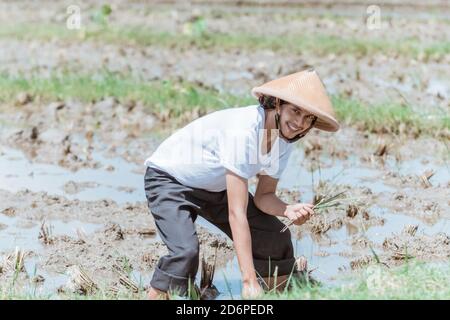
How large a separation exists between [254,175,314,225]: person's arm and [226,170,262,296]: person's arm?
267 millimetres

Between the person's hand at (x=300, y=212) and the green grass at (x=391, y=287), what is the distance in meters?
0.32

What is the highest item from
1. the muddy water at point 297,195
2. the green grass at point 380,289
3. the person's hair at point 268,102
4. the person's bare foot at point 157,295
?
the person's hair at point 268,102

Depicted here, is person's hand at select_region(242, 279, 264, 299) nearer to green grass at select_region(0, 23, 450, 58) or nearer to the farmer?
the farmer

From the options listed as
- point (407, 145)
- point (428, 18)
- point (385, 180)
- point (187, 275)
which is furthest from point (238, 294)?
point (428, 18)

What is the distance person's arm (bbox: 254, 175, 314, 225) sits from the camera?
4.46 m

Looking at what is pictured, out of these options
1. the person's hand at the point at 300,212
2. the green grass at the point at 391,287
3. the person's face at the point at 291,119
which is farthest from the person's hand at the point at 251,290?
the person's face at the point at 291,119

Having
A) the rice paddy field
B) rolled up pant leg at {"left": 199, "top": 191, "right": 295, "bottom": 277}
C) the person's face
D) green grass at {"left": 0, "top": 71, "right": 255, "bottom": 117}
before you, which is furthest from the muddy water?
green grass at {"left": 0, "top": 71, "right": 255, "bottom": 117}

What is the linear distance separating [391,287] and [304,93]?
82 cm

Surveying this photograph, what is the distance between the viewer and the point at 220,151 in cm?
436

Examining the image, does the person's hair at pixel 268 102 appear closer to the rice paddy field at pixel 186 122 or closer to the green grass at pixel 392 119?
the rice paddy field at pixel 186 122

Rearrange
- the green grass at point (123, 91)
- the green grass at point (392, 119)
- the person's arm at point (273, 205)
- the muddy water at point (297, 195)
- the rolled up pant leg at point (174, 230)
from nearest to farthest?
the rolled up pant leg at point (174, 230) < the person's arm at point (273, 205) < the muddy water at point (297, 195) < the green grass at point (392, 119) < the green grass at point (123, 91)

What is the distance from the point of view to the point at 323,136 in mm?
7965

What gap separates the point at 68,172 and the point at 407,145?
2.28m

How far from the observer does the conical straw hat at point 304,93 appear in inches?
170
